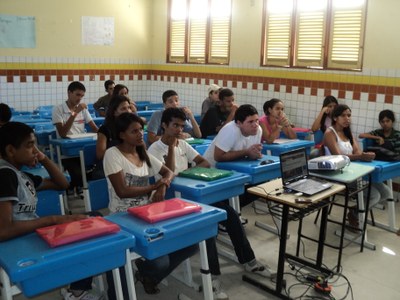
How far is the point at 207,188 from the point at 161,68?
5807 mm

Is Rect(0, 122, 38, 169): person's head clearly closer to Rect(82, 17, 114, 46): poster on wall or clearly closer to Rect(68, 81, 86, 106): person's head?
Rect(68, 81, 86, 106): person's head

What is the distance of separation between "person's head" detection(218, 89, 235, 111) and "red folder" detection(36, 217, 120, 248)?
353cm

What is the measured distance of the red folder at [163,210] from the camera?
210 cm

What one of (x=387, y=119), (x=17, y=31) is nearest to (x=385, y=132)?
(x=387, y=119)

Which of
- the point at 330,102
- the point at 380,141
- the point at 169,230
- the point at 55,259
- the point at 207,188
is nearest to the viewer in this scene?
the point at 55,259

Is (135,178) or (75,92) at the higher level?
(75,92)

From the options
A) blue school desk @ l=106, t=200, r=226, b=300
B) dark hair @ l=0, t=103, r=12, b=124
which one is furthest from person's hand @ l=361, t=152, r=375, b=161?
dark hair @ l=0, t=103, r=12, b=124

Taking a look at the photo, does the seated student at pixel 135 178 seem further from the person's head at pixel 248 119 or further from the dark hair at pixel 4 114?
the dark hair at pixel 4 114

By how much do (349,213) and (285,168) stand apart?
1645mm

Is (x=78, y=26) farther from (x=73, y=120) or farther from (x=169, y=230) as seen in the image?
(x=169, y=230)

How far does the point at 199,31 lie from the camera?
7.35 metres

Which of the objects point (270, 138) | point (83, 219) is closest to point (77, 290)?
point (83, 219)

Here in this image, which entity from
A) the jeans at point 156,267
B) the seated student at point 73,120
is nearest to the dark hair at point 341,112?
the jeans at point 156,267

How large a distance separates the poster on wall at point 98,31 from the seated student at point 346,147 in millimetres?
4740
